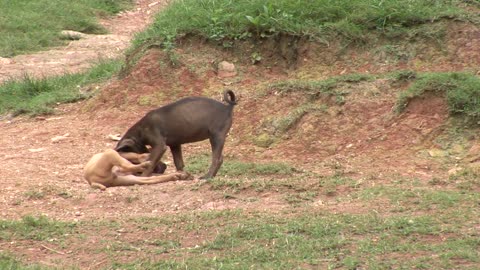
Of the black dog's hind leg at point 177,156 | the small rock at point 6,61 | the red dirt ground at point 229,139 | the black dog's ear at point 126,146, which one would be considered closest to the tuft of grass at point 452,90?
the red dirt ground at point 229,139

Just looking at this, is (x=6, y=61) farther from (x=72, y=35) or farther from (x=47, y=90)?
(x=47, y=90)

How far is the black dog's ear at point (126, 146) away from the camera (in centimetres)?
891

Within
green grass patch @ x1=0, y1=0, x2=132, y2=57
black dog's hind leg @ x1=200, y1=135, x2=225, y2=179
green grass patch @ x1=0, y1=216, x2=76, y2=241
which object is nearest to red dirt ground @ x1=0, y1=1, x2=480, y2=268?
green grass patch @ x1=0, y1=216, x2=76, y2=241

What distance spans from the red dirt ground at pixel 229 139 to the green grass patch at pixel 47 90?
0.23m

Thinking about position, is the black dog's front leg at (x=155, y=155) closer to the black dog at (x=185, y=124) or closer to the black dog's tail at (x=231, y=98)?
the black dog at (x=185, y=124)

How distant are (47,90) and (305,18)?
3703 mm

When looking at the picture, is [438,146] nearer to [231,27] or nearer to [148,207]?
[148,207]

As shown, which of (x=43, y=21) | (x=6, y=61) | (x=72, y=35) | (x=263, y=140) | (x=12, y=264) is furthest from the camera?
(x=43, y=21)

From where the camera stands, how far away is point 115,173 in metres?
8.60

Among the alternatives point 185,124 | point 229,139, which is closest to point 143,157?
point 185,124

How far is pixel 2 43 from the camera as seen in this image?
619 inches

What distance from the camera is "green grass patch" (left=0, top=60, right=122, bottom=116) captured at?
11.8m

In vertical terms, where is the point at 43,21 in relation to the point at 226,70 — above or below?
below

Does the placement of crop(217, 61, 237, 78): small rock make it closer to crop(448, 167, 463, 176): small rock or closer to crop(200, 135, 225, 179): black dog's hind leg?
crop(200, 135, 225, 179): black dog's hind leg
